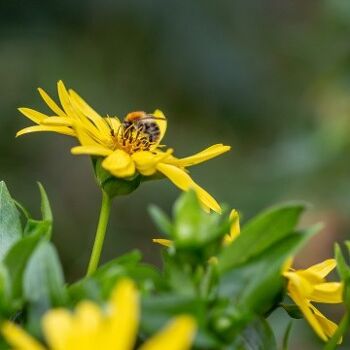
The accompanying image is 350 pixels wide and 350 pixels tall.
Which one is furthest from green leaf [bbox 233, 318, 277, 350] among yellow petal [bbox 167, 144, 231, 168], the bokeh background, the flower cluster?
the bokeh background

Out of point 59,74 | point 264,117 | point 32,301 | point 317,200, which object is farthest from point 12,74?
point 32,301

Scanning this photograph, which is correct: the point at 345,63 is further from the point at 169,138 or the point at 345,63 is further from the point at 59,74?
the point at 169,138

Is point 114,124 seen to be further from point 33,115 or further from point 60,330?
point 60,330

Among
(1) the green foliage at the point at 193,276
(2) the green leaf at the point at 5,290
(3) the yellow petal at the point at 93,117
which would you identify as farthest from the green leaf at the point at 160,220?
(3) the yellow petal at the point at 93,117

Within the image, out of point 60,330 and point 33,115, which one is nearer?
point 60,330

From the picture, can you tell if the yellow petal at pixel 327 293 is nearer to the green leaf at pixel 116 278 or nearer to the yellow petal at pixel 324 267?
the yellow petal at pixel 324 267

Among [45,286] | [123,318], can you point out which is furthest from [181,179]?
[123,318]
